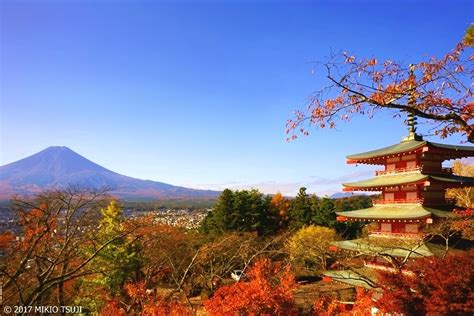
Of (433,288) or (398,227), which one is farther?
(398,227)

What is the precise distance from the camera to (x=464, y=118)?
4820mm

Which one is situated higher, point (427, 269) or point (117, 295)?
point (427, 269)

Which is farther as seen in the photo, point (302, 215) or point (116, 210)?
point (302, 215)

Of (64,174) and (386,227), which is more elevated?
(64,174)

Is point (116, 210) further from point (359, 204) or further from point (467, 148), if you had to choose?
point (359, 204)

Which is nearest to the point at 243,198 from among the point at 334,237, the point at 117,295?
the point at 334,237

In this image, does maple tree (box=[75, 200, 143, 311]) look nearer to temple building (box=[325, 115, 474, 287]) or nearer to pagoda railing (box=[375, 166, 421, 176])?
temple building (box=[325, 115, 474, 287])

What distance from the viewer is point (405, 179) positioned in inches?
577

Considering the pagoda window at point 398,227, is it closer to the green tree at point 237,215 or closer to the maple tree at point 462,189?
the maple tree at point 462,189

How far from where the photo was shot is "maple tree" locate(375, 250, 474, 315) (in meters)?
9.86

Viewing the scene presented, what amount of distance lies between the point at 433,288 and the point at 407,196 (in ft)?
17.8

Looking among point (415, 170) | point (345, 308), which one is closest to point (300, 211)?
point (345, 308)

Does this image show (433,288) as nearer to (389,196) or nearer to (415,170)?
(415,170)

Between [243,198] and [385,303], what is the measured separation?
24228mm
